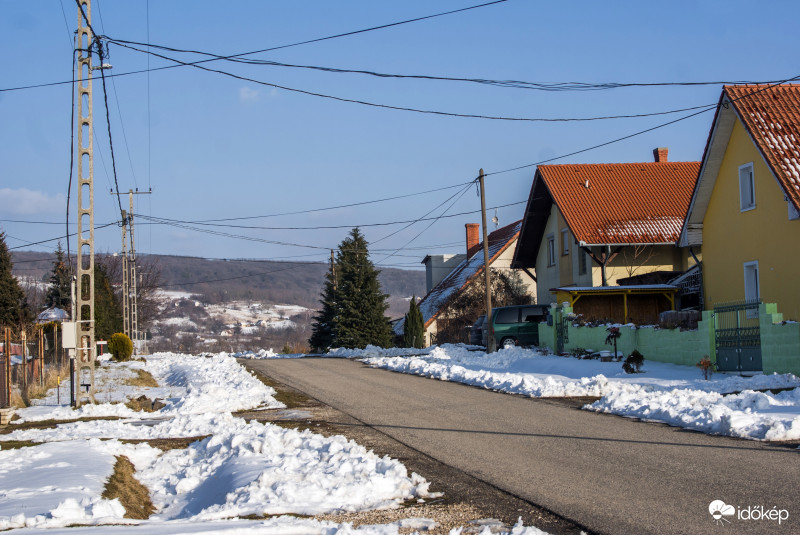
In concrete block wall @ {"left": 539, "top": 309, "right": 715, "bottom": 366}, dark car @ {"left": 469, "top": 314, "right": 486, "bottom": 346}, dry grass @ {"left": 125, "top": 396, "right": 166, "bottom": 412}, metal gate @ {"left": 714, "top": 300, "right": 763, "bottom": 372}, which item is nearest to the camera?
metal gate @ {"left": 714, "top": 300, "right": 763, "bottom": 372}

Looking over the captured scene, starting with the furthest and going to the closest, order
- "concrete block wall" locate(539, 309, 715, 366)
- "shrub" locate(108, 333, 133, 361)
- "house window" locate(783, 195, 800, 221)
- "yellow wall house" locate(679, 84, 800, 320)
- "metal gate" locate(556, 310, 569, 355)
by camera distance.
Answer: "shrub" locate(108, 333, 133, 361)
"metal gate" locate(556, 310, 569, 355)
"yellow wall house" locate(679, 84, 800, 320)
"house window" locate(783, 195, 800, 221)
"concrete block wall" locate(539, 309, 715, 366)

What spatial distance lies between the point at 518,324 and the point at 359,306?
19.3 m

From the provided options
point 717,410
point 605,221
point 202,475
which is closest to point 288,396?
point 202,475

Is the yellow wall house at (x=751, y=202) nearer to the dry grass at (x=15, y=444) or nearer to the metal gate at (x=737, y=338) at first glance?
the metal gate at (x=737, y=338)

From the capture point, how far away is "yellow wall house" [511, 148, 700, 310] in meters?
32.8

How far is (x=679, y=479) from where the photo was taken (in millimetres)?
7934

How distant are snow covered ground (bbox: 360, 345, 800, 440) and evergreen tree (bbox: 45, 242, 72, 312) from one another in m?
41.9

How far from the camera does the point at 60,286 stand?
201 feet

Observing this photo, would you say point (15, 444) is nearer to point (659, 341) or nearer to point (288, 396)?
point (288, 396)

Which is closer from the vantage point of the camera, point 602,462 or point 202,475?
point 602,462

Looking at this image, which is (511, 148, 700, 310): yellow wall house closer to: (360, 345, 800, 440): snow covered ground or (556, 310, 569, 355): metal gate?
(556, 310, 569, 355): metal gate

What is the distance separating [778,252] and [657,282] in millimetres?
9876

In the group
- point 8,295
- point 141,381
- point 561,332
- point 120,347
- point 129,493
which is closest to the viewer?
point 129,493

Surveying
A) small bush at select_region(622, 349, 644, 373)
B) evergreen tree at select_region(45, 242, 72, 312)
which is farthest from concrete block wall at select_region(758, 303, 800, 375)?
evergreen tree at select_region(45, 242, 72, 312)
